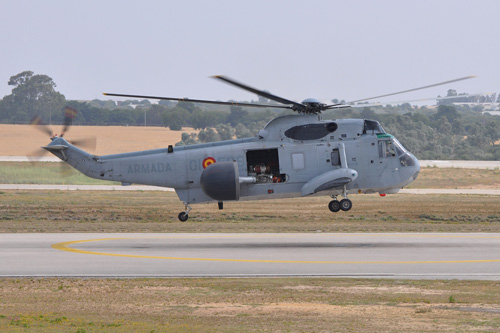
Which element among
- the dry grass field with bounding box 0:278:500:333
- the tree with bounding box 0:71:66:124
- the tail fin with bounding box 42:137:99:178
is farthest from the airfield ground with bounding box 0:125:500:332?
the tree with bounding box 0:71:66:124

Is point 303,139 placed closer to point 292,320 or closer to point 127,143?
point 292,320

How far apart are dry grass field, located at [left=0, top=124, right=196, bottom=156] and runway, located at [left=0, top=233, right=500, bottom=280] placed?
186ft

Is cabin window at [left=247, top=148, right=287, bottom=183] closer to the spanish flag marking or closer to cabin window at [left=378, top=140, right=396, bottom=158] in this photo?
the spanish flag marking

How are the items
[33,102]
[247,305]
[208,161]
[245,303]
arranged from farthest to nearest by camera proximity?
[33,102] < [208,161] < [245,303] < [247,305]

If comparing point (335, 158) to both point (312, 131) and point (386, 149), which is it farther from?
point (386, 149)

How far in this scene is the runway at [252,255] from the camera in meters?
24.5

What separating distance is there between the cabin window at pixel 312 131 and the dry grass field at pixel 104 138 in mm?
58455

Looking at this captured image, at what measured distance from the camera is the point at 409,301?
65.4ft

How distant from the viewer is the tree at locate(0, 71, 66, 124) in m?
119

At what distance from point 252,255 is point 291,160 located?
4.67 m

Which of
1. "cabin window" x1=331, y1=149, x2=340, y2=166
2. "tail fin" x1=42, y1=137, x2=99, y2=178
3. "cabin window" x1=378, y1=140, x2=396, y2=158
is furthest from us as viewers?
"tail fin" x1=42, y1=137, x2=99, y2=178

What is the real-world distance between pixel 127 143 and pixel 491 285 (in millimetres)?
75748

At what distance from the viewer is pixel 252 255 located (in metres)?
27.9

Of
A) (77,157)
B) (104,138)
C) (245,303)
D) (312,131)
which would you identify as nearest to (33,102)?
(104,138)
